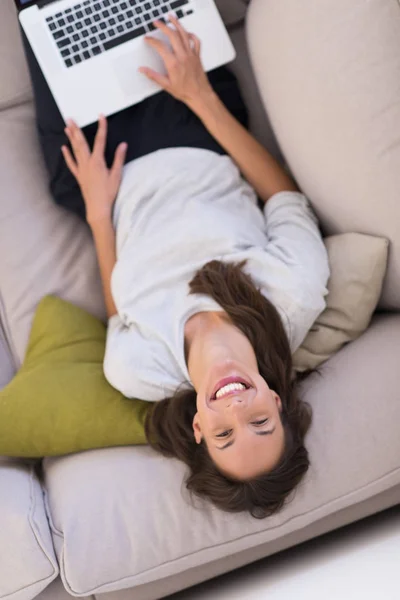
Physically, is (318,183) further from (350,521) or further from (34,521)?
(34,521)

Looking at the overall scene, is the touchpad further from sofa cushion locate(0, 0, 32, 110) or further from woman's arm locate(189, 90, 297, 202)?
sofa cushion locate(0, 0, 32, 110)

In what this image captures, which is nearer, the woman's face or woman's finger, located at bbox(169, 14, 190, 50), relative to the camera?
the woman's face

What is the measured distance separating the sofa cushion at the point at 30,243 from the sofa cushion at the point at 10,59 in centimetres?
4

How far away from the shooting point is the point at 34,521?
122 cm

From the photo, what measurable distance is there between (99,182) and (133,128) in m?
0.15

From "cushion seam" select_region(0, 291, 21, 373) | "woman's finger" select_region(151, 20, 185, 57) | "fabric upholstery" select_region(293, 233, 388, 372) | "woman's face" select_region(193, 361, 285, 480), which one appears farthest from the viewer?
"cushion seam" select_region(0, 291, 21, 373)

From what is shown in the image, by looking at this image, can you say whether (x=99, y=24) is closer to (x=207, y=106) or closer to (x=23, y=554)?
(x=207, y=106)

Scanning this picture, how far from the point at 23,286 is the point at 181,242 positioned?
399mm

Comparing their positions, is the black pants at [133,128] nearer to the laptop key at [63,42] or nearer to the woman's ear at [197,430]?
the laptop key at [63,42]

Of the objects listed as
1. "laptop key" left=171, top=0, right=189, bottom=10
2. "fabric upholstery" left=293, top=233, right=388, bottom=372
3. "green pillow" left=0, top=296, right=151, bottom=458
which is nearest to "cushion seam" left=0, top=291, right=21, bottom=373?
"green pillow" left=0, top=296, right=151, bottom=458

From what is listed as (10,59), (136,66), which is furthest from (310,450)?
(10,59)

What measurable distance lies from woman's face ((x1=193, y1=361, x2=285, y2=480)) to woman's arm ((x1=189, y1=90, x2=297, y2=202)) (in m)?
0.48

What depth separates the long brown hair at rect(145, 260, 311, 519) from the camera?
1202mm

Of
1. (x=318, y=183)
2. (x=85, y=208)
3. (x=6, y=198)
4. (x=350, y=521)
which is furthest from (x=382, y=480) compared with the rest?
(x=6, y=198)
